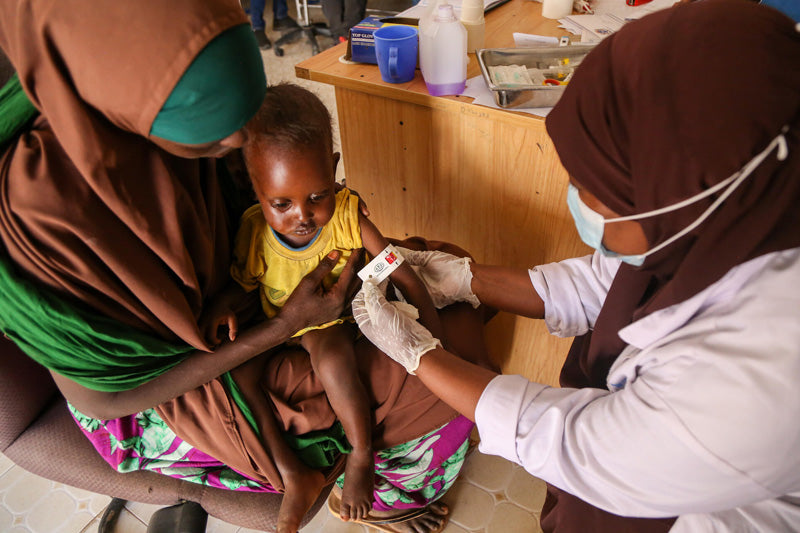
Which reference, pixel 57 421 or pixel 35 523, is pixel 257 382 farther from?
pixel 35 523

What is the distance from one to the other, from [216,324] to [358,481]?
0.50 m

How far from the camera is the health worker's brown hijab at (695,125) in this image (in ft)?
2.11

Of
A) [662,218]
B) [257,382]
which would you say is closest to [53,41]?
[257,382]

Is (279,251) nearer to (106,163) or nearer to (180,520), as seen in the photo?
(106,163)

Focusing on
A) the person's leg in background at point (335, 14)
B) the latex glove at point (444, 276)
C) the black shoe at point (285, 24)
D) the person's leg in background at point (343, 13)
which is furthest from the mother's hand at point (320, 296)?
the black shoe at point (285, 24)

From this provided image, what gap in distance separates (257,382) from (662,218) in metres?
0.93

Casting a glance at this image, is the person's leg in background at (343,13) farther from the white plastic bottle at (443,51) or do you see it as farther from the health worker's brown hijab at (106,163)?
the health worker's brown hijab at (106,163)

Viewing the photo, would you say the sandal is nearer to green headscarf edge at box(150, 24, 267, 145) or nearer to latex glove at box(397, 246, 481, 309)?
latex glove at box(397, 246, 481, 309)

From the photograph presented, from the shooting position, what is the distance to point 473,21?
5.36 ft

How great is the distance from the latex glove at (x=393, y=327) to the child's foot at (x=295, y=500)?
13.8 inches

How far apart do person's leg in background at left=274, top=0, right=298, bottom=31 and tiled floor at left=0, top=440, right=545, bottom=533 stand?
177 inches

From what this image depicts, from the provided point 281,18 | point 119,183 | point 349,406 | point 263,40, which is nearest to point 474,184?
point 349,406

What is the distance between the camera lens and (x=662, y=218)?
753 millimetres

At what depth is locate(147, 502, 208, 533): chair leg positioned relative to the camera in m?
1.51
